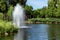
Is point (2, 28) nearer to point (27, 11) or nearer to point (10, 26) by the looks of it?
point (10, 26)

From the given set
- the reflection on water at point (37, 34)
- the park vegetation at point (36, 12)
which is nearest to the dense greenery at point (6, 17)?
the park vegetation at point (36, 12)

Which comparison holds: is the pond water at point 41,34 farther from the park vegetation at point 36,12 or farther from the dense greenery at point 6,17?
the park vegetation at point 36,12

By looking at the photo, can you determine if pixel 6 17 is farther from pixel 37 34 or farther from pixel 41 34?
pixel 41 34

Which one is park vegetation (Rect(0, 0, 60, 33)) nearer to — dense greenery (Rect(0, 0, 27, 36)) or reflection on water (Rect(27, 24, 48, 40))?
dense greenery (Rect(0, 0, 27, 36))

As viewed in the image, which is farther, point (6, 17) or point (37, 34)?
point (6, 17)

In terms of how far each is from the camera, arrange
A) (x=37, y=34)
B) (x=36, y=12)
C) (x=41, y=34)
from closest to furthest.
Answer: (x=41, y=34)
(x=37, y=34)
(x=36, y=12)

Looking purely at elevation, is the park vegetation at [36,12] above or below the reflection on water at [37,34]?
above

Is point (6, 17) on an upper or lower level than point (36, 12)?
lower

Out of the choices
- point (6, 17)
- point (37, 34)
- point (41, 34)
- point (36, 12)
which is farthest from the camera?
point (36, 12)

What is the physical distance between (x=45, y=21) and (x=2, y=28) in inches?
1974

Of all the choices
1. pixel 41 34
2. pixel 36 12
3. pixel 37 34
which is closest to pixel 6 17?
pixel 36 12

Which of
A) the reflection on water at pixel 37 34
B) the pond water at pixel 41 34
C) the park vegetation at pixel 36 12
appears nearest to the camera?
the pond water at pixel 41 34

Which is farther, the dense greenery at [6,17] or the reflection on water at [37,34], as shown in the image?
the dense greenery at [6,17]

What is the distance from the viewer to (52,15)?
8638cm
